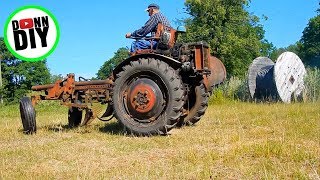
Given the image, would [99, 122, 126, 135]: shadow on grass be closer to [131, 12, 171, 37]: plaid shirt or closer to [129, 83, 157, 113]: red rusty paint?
[129, 83, 157, 113]: red rusty paint

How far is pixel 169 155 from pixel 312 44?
7220 centimetres

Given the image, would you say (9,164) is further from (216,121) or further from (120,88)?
(216,121)

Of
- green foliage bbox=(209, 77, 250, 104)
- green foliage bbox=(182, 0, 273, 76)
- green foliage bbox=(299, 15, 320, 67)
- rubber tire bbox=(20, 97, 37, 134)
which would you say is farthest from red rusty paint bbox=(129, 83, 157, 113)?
green foliage bbox=(299, 15, 320, 67)

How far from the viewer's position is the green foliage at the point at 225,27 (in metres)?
39.3

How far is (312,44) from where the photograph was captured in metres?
71.6

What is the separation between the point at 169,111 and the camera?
6961mm

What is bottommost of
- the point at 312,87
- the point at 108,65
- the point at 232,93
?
the point at 232,93

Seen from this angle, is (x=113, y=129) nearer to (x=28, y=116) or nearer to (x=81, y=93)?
(x=81, y=93)

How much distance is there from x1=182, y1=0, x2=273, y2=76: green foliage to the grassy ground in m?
31.1

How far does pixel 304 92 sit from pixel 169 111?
9.56 meters

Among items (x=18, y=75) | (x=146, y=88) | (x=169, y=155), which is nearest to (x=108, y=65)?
(x=18, y=75)

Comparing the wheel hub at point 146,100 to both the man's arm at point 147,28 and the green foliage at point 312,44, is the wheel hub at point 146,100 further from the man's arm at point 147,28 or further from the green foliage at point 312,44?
the green foliage at point 312,44

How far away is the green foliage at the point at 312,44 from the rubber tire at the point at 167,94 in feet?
216

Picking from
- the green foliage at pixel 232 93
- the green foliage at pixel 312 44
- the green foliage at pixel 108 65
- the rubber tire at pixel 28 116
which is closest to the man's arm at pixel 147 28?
the rubber tire at pixel 28 116
